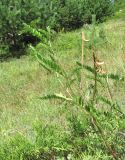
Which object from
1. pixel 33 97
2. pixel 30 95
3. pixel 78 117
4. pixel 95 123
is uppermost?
pixel 95 123

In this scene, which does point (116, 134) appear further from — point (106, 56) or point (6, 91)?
point (106, 56)

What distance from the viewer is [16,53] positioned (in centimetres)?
2028

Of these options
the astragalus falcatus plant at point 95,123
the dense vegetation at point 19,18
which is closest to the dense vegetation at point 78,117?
the astragalus falcatus plant at point 95,123

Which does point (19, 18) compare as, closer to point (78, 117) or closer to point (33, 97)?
point (33, 97)

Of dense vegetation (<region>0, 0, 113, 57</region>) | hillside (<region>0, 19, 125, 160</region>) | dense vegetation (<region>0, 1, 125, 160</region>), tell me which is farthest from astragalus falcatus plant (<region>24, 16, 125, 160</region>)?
dense vegetation (<region>0, 0, 113, 57</region>)

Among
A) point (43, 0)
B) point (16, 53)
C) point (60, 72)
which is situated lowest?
point (16, 53)

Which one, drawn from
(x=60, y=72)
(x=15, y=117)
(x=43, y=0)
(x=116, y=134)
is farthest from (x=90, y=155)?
(x=43, y=0)

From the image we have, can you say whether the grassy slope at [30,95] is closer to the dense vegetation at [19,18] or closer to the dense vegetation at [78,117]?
the dense vegetation at [78,117]

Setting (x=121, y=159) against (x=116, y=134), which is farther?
(x=116, y=134)

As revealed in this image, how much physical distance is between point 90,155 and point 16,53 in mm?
17400

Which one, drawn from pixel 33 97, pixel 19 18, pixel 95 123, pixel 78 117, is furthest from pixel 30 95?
pixel 19 18

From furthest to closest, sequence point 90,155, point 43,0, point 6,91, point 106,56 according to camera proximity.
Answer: point 43,0
point 106,56
point 6,91
point 90,155

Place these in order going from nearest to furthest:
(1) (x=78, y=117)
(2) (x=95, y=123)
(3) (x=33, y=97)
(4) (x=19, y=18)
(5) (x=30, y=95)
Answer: (2) (x=95, y=123) < (1) (x=78, y=117) < (3) (x=33, y=97) < (5) (x=30, y=95) < (4) (x=19, y=18)

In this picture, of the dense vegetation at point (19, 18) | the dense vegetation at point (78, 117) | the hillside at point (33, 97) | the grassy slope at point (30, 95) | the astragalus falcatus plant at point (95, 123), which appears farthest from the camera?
the dense vegetation at point (19, 18)
